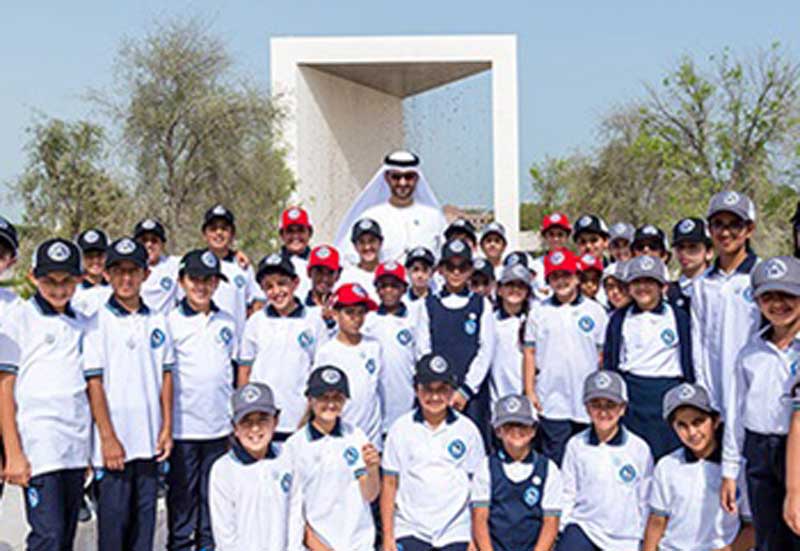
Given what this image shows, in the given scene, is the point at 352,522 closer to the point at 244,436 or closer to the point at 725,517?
the point at 244,436

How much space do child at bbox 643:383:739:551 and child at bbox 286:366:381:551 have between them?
1.43 meters

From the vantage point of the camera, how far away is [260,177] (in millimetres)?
18375

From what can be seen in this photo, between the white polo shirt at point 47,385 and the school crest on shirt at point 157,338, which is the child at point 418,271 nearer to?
the school crest on shirt at point 157,338

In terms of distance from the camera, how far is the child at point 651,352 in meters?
5.20

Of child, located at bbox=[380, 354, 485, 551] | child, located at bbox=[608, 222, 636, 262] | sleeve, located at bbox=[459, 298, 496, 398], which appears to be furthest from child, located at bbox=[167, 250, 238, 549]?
child, located at bbox=[608, 222, 636, 262]

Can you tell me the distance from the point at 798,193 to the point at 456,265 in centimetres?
1505

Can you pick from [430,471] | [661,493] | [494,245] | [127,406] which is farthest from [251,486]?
[494,245]

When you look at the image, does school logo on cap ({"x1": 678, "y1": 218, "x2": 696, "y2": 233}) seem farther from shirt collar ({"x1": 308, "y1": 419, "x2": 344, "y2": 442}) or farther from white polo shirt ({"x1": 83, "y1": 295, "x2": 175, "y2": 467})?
white polo shirt ({"x1": 83, "y1": 295, "x2": 175, "y2": 467})

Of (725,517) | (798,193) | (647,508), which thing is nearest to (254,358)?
(647,508)

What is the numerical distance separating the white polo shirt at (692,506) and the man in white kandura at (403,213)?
294cm

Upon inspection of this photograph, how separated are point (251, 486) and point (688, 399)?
84.8 inches

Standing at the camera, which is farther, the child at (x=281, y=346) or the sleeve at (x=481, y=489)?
the child at (x=281, y=346)

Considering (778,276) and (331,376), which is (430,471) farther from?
(778,276)

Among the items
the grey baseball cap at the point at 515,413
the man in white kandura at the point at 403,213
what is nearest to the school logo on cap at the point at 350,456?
the grey baseball cap at the point at 515,413
